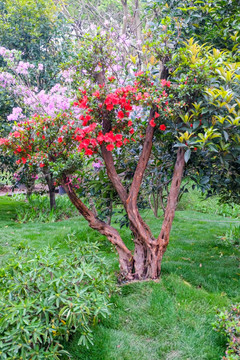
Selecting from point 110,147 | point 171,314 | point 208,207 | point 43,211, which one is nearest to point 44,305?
point 171,314

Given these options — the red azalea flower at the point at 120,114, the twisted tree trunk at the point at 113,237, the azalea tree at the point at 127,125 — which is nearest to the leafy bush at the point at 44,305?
the twisted tree trunk at the point at 113,237

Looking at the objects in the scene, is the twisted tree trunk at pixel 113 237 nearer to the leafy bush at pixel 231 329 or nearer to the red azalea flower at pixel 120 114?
the red azalea flower at pixel 120 114

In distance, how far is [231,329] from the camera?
2.35 m

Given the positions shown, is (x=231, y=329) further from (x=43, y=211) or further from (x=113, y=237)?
(x=43, y=211)

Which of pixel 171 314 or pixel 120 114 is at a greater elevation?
pixel 120 114

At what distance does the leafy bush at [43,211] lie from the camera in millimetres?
7848

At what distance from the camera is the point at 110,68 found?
3.51m

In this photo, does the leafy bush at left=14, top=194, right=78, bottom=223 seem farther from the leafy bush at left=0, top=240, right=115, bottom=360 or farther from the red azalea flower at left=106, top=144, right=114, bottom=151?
the leafy bush at left=0, top=240, right=115, bottom=360

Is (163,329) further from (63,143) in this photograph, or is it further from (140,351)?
(63,143)

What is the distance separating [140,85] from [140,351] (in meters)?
2.39

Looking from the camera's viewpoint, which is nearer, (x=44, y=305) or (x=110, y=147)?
(x=44, y=305)

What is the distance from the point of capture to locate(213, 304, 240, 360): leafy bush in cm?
223

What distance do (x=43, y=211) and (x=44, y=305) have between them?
20.6 feet

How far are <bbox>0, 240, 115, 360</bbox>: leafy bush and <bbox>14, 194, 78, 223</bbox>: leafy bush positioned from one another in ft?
17.3
